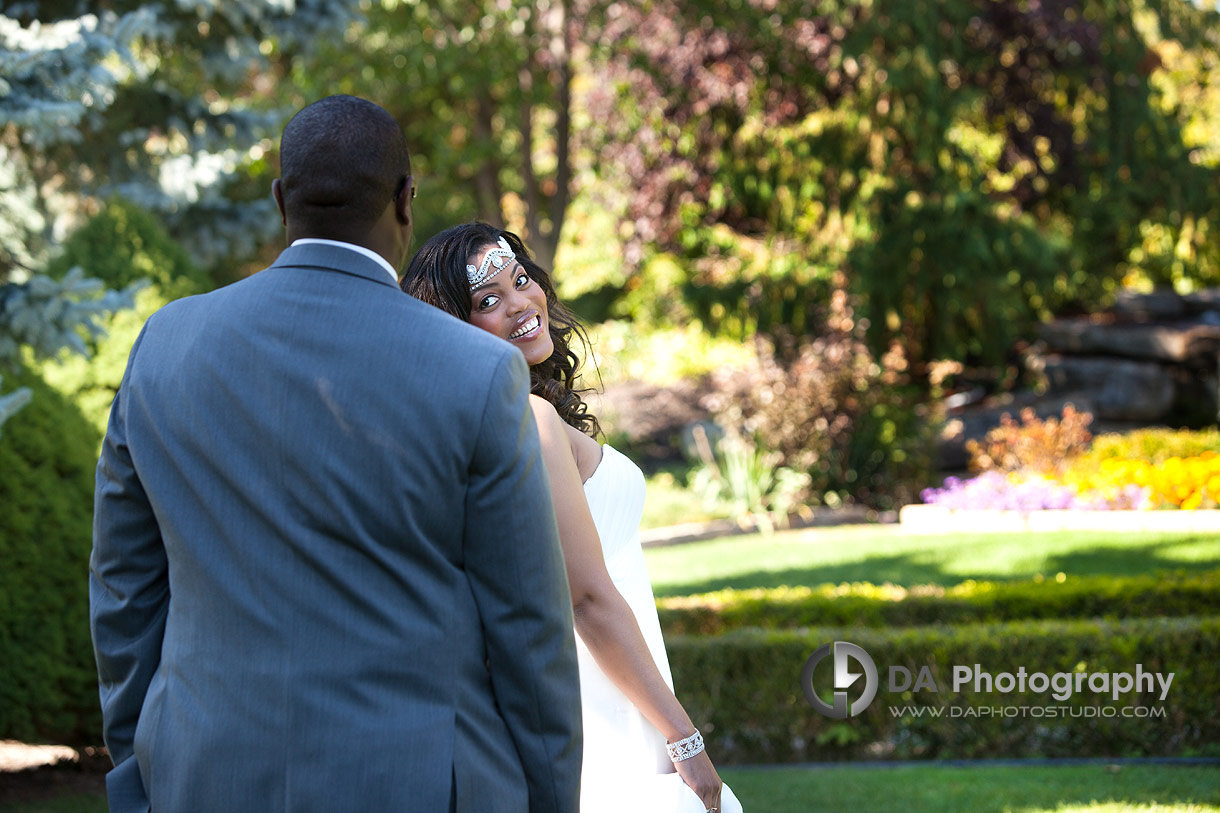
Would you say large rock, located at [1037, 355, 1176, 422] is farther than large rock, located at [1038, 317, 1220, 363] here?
No

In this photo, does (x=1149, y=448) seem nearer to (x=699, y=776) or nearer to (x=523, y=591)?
(x=699, y=776)

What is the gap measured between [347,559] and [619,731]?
1.04 meters

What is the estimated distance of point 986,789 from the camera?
16.1ft

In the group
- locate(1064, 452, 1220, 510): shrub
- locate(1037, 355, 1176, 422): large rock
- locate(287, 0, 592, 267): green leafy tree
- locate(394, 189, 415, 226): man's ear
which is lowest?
locate(1064, 452, 1220, 510): shrub

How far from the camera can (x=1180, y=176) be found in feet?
55.4

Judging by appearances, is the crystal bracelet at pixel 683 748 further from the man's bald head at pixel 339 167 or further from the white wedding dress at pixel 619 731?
the man's bald head at pixel 339 167

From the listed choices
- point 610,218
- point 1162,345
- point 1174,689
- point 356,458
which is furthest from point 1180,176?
point 356,458

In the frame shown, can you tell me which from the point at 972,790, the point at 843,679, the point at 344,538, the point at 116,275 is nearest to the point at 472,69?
the point at 116,275

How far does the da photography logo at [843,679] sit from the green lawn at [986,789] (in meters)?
0.34

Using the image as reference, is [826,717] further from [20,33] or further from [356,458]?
[20,33]

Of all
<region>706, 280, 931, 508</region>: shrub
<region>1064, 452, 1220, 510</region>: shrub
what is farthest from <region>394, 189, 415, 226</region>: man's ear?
<region>706, 280, 931, 508</region>: shrub

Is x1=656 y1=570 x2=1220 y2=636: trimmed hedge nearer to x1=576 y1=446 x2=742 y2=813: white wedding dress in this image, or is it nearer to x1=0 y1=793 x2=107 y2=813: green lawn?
x1=0 y1=793 x2=107 y2=813: green lawn

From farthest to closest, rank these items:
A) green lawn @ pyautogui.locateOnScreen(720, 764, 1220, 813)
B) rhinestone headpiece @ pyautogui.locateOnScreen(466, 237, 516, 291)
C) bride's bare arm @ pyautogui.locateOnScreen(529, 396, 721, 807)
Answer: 1. green lawn @ pyautogui.locateOnScreen(720, 764, 1220, 813)
2. rhinestone headpiece @ pyautogui.locateOnScreen(466, 237, 516, 291)
3. bride's bare arm @ pyautogui.locateOnScreen(529, 396, 721, 807)

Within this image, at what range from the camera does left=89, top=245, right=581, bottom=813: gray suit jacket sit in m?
1.61
